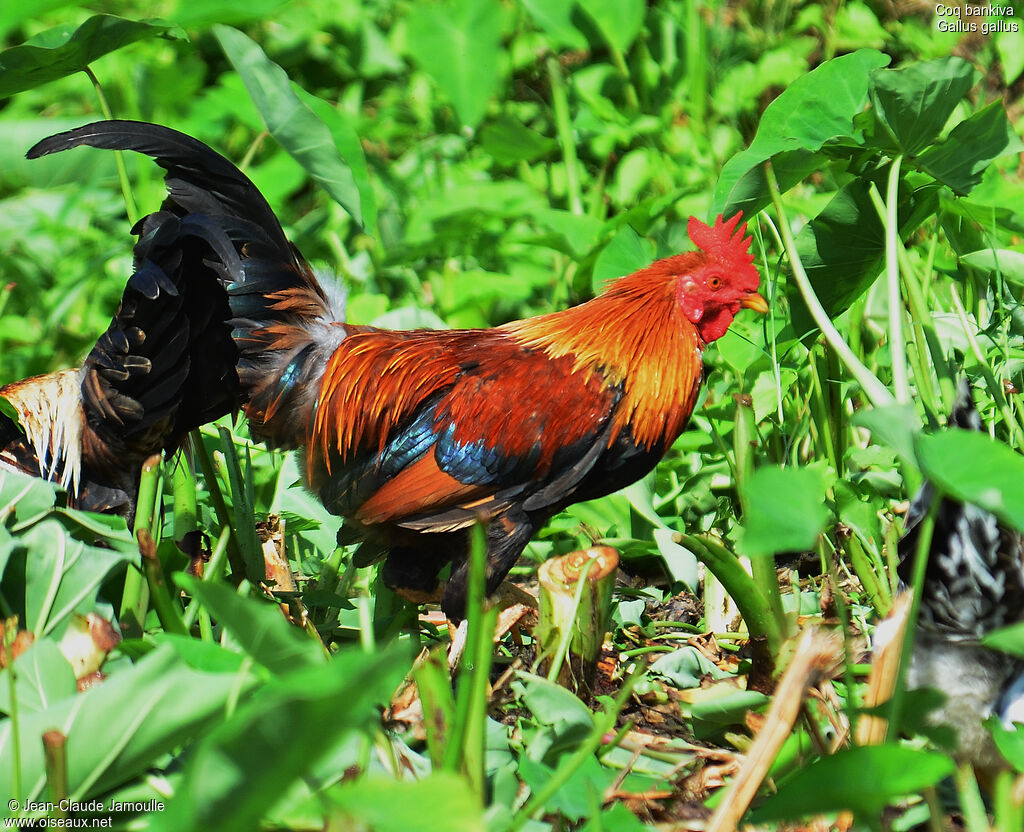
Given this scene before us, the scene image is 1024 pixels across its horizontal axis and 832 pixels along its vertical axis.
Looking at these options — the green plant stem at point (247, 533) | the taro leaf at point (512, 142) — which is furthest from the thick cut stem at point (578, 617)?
the taro leaf at point (512, 142)

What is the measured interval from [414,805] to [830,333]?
4.18 ft

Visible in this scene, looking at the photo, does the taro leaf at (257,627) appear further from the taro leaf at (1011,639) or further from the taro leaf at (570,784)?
the taro leaf at (1011,639)

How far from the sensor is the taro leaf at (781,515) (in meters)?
1.09

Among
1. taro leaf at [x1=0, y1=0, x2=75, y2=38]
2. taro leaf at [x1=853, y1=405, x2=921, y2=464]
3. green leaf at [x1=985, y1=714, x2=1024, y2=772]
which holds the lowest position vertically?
green leaf at [x1=985, y1=714, x2=1024, y2=772]

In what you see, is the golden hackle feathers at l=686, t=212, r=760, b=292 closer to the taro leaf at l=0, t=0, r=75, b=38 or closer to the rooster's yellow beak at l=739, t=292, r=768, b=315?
the rooster's yellow beak at l=739, t=292, r=768, b=315

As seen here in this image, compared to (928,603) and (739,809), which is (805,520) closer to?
(739,809)

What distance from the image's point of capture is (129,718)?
4.10 feet

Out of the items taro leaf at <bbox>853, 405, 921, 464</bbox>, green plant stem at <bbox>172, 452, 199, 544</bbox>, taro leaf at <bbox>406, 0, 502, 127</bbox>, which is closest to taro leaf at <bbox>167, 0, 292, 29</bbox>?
green plant stem at <bbox>172, 452, 199, 544</bbox>

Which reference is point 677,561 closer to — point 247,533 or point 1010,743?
point 247,533

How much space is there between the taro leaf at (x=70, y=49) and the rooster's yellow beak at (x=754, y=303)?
144cm

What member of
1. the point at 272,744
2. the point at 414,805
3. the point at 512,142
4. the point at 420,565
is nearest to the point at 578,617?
the point at 420,565

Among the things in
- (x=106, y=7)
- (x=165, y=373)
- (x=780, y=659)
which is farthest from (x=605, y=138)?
(x=780, y=659)

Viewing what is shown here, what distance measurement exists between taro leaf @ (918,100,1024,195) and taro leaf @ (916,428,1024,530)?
3.17 ft

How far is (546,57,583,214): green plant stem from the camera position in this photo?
178 inches
